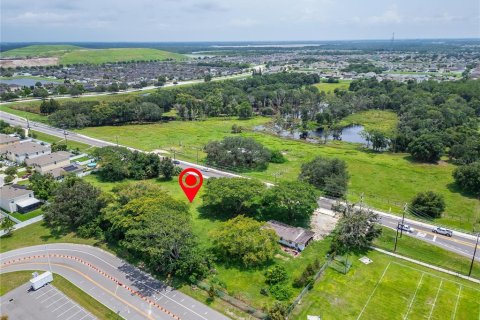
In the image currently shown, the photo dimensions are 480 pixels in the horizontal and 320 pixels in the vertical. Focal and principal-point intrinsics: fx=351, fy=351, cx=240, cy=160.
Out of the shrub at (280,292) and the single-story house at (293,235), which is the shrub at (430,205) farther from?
the shrub at (280,292)

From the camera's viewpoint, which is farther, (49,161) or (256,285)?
(49,161)

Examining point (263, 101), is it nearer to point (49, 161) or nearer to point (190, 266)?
point (49, 161)

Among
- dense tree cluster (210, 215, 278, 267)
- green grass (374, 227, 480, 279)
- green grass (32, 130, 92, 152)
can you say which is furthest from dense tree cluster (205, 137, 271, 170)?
green grass (32, 130, 92, 152)

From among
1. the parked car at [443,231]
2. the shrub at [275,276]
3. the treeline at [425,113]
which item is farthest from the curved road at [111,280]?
the treeline at [425,113]

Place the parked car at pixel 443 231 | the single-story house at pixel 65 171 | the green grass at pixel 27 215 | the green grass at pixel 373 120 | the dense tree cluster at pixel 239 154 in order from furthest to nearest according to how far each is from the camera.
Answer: the green grass at pixel 373 120
the dense tree cluster at pixel 239 154
the single-story house at pixel 65 171
the green grass at pixel 27 215
the parked car at pixel 443 231

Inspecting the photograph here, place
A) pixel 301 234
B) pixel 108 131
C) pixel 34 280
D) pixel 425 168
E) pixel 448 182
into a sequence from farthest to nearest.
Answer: pixel 108 131 → pixel 425 168 → pixel 448 182 → pixel 301 234 → pixel 34 280

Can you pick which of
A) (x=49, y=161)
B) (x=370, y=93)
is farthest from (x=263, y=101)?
(x=49, y=161)

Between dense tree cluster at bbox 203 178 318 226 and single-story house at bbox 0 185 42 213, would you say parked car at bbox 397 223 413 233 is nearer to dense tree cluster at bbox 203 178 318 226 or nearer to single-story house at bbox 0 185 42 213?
dense tree cluster at bbox 203 178 318 226

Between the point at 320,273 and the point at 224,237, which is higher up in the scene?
the point at 224,237
